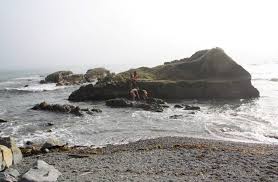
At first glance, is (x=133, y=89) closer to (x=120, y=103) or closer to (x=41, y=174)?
(x=120, y=103)

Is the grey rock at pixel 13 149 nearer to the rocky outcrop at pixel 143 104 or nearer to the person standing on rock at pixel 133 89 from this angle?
the rocky outcrop at pixel 143 104

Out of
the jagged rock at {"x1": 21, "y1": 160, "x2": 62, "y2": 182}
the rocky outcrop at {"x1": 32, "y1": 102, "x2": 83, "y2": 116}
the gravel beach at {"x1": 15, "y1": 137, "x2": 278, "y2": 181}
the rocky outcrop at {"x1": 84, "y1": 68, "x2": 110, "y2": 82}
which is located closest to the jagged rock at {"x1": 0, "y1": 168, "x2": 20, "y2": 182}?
the jagged rock at {"x1": 21, "y1": 160, "x2": 62, "y2": 182}

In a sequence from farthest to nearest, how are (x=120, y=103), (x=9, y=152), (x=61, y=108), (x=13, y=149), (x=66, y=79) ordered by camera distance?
(x=66, y=79)
(x=120, y=103)
(x=61, y=108)
(x=13, y=149)
(x=9, y=152)

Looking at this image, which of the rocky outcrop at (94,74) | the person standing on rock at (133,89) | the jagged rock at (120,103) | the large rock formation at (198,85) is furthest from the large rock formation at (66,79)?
the jagged rock at (120,103)

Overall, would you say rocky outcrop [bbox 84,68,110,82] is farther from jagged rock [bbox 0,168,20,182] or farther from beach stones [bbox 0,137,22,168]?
jagged rock [bbox 0,168,20,182]

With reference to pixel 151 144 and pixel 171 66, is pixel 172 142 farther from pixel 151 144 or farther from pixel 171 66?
pixel 171 66

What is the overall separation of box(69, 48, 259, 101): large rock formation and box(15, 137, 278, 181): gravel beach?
103ft

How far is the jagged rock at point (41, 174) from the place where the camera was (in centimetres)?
1568

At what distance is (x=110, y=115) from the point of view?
4184 centimetres

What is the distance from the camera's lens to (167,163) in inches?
762

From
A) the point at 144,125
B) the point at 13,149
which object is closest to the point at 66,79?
the point at 144,125

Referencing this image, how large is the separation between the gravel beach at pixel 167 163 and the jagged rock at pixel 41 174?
1.28 feet

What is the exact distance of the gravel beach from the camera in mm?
16906

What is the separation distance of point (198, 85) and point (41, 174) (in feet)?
143
